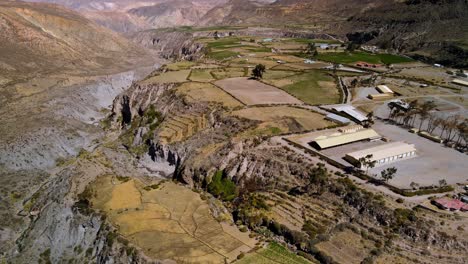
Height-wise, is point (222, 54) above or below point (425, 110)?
below

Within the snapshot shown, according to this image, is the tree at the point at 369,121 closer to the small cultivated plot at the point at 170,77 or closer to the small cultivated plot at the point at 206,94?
the small cultivated plot at the point at 206,94

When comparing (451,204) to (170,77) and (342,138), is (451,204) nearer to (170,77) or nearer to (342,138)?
(342,138)

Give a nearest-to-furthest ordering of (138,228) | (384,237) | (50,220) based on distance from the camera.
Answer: (384,237) < (138,228) < (50,220)

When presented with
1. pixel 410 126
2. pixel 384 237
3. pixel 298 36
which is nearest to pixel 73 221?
pixel 384 237

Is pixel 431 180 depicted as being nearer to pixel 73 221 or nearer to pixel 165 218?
pixel 165 218

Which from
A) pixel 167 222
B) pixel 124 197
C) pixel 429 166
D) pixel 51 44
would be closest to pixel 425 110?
pixel 429 166
